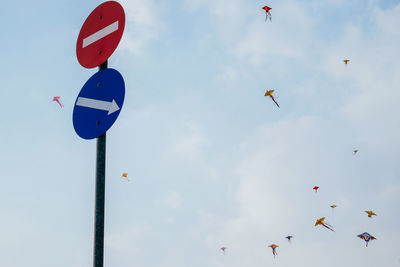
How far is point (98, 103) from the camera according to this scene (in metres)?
3.43

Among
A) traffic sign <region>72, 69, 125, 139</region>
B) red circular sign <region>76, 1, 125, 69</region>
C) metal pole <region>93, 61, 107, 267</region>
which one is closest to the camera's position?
metal pole <region>93, 61, 107, 267</region>

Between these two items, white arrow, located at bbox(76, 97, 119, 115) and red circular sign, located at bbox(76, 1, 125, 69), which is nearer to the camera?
white arrow, located at bbox(76, 97, 119, 115)

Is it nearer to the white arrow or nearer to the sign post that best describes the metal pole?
the sign post

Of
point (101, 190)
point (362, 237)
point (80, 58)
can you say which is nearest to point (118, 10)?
point (80, 58)

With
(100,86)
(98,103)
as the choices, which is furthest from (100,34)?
(98,103)

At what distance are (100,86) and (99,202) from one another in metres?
1.00

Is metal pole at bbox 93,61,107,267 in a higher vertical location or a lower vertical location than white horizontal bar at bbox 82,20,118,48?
lower

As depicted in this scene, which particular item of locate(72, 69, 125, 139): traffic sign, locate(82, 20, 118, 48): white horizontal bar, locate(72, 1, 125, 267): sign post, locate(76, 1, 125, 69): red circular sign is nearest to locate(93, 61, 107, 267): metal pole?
locate(72, 1, 125, 267): sign post

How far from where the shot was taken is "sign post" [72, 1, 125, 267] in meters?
3.22

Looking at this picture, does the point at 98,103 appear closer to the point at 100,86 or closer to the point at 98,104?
the point at 98,104

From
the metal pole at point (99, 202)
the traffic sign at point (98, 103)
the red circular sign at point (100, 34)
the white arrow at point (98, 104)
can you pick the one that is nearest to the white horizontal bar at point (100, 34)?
the red circular sign at point (100, 34)

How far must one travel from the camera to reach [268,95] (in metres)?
16.8

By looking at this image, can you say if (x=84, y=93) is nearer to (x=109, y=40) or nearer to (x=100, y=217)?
(x=109, y=40)

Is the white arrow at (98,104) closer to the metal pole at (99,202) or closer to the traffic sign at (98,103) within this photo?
the traffic sign at (98,103)
